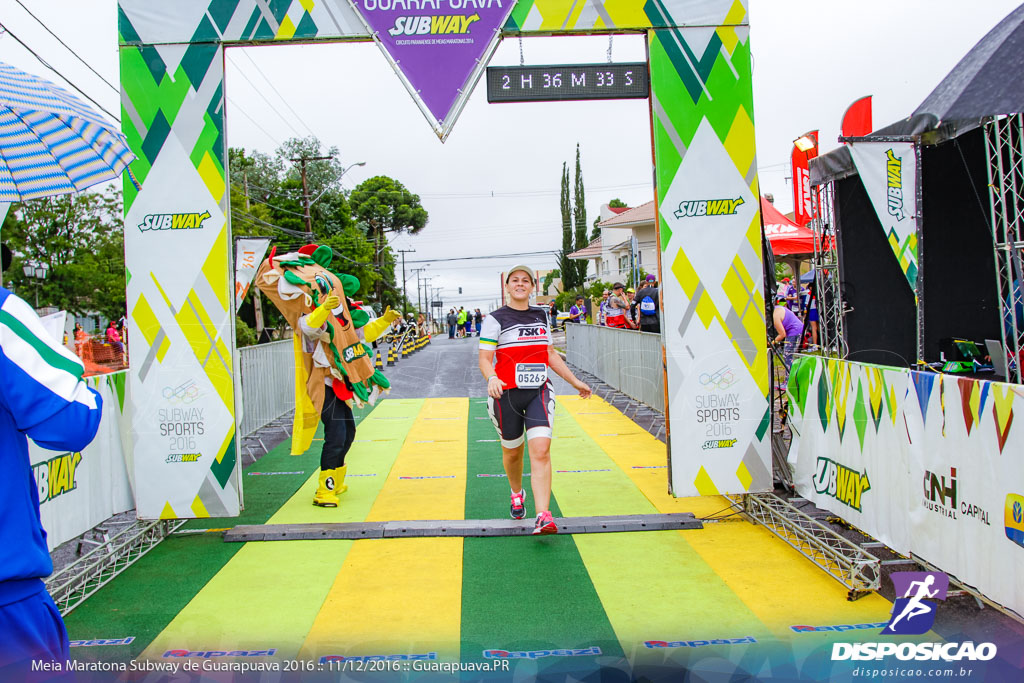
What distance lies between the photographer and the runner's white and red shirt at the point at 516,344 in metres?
5.76

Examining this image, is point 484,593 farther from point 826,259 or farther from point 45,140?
point 826,259

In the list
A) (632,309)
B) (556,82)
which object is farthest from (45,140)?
(632,309)

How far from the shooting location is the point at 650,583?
471cm

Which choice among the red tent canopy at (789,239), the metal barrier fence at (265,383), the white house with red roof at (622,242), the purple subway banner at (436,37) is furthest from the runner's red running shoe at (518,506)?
the white house with red roof at (622,242)

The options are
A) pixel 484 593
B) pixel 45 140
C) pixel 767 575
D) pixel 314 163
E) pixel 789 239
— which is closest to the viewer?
pixel 45 140

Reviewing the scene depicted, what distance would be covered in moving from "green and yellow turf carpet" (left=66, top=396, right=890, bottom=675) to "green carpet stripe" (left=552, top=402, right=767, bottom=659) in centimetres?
1

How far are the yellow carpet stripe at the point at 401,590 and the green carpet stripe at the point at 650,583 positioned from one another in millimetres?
912

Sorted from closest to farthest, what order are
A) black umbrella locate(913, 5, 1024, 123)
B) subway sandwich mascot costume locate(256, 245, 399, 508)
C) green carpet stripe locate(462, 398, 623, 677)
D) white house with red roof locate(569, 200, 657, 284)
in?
green carpet stripe locate(462, 398, 623, 677) < black umbrella locate(913, 5, 1024, 123) < subway sandwich mascot costume locate(256, 245, 399, 508) < white house with red roof locate(569, 200, 657, 284)

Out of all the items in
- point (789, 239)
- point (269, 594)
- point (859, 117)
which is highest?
point (859, 117)

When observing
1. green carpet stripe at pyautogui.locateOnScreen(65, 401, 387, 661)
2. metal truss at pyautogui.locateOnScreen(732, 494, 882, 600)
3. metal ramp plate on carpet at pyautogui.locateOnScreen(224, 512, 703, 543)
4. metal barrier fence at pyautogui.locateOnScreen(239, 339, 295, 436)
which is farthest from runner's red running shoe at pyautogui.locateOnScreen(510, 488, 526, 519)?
metal barrier fence at pyautogui.locateOnScreen(239, 339, 295, 436)

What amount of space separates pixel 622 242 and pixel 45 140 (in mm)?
24724

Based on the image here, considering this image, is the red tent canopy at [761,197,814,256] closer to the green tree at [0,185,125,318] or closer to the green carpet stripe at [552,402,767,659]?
the green carpet stripe at [552,402,767,659]

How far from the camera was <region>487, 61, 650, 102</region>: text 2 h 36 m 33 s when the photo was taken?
18.4ft

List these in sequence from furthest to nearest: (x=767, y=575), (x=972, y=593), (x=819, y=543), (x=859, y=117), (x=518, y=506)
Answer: (x=859, y=117) < (x=518, y=506) < (x=819, y=543) < (x=767, y=575) < (x=972, y=593)
